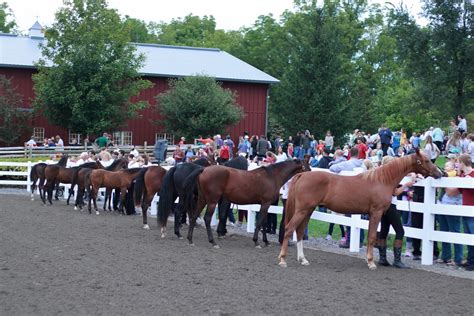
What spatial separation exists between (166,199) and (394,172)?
5692 mm

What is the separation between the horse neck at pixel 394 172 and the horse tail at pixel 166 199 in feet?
17.8

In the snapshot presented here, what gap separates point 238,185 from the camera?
47.4 ft

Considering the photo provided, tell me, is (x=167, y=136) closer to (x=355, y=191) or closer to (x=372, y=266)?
(x=355, y=191)

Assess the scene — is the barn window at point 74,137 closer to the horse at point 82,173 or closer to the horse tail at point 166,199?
the horse at point 82,173

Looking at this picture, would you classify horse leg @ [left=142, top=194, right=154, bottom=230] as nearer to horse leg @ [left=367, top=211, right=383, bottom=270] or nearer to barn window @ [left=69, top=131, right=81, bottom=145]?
horse leg @ [left=367, top=211, right=383, bottom=270]

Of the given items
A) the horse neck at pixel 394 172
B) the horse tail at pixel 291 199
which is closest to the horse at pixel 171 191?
the horse tail at pixel 291 199

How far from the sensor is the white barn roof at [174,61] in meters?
51.5

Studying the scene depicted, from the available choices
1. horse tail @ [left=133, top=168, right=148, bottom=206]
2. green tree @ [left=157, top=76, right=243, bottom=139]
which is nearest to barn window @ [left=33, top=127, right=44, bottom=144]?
green tree @ [left=157, top=76, right=243, bottom=139]

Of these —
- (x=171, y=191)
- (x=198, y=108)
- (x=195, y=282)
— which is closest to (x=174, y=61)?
(x=198, y=108)

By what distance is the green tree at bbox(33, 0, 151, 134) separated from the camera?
143 ft

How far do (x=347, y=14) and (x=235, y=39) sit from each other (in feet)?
73.3

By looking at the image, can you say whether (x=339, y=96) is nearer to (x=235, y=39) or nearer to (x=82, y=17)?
(x=82, y=17)

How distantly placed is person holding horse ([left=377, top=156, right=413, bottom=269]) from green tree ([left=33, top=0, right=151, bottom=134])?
3333 centimetres

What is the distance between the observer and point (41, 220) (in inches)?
726
